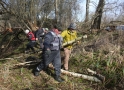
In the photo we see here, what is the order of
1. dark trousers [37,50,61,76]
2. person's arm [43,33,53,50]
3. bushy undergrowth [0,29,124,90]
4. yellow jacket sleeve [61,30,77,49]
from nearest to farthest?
1. bushy undergrowth [0,29,124,90]
2. person's arm [43,33,53,50]
3. dark trousers [37,50,61,76]
4. yellow jacket sleeve [61,30,77,49]

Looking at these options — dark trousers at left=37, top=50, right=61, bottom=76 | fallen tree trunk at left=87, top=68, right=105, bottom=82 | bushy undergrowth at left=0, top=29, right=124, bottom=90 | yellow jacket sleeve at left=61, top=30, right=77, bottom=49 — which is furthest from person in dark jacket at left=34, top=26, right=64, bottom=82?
fallen tree trunk at left=87, top=68, right=105, bottom=82

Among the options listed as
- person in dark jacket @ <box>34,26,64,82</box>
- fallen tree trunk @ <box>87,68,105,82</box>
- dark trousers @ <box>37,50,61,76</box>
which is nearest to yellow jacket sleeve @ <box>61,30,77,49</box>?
person in dark jacket @ <box>34,26,64,82</box>

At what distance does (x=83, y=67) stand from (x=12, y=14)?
682cm

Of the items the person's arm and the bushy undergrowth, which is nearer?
the bushy undergrowth

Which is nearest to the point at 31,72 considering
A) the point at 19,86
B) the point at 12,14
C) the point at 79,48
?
the point at 19,86

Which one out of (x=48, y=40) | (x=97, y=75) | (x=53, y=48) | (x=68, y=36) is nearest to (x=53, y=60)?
(x=53, y=48)

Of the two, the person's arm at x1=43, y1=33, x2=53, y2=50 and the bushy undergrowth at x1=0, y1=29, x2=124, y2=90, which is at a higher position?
the person's arm at x1=43, y1=33, x2=53, y2=50

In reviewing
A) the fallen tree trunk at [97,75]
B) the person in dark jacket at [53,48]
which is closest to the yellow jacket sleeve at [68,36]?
the person in dark jacket at [53,48]

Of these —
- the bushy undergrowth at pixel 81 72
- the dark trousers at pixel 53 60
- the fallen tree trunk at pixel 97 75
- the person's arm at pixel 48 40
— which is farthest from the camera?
the dark trousers at pixel 53 60

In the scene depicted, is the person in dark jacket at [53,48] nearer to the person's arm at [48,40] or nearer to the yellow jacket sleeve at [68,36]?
the person's arm at [48,40]

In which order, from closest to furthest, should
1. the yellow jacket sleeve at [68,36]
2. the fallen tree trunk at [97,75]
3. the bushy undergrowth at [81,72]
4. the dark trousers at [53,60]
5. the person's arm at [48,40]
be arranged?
the bushy undergrowth at [81,72] < the fallen tree trunk at [97,75] < the person's arm at [48,40] < the dark trousers at [53,60] < the yellow jacket sleeve at [68,36]

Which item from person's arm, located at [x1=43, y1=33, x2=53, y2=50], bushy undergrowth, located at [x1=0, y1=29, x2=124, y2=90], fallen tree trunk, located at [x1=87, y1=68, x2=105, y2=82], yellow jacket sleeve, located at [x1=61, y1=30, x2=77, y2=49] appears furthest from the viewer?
yellow jacket sleeve, located at [x1=61, y1=30, x2=77, y2=49]

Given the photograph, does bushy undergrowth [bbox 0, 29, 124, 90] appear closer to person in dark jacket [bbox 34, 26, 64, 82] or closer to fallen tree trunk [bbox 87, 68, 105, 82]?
fallen tree trunk [bbox 87, 68, 105, 82]

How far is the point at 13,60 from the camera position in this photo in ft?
28.5
